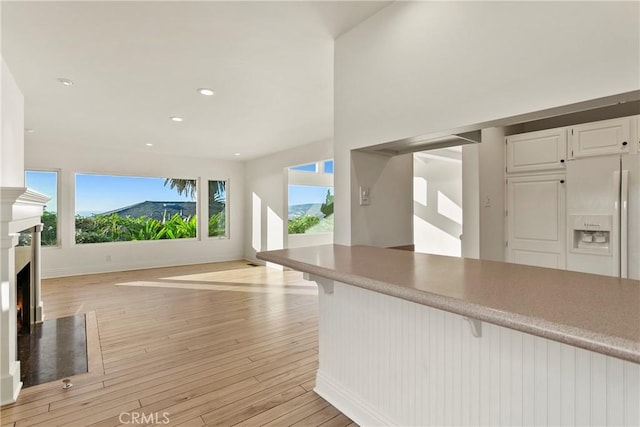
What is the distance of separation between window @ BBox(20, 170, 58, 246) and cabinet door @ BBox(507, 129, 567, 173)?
696cm

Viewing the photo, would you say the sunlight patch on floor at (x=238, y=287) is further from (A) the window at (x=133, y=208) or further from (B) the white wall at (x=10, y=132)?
(B) the white wall at (x=10, y=132)

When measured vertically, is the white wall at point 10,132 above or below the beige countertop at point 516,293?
above

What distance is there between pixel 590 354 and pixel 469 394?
0.50 metres

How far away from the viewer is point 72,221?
5918 mm

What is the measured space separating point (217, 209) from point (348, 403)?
6.36 m

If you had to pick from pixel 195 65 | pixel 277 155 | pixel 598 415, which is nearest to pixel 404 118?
pixel 598 415

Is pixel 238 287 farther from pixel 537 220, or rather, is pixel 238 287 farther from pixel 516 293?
pixel 516 293

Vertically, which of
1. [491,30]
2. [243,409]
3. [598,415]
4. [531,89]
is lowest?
[243,409]

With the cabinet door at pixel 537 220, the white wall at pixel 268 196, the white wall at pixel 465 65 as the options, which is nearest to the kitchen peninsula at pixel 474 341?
the white wall at pixel 465 65

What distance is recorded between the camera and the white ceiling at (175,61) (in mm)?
1938

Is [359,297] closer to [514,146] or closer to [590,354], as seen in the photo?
[590,354]

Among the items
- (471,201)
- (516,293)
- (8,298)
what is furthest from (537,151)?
(8,298)
